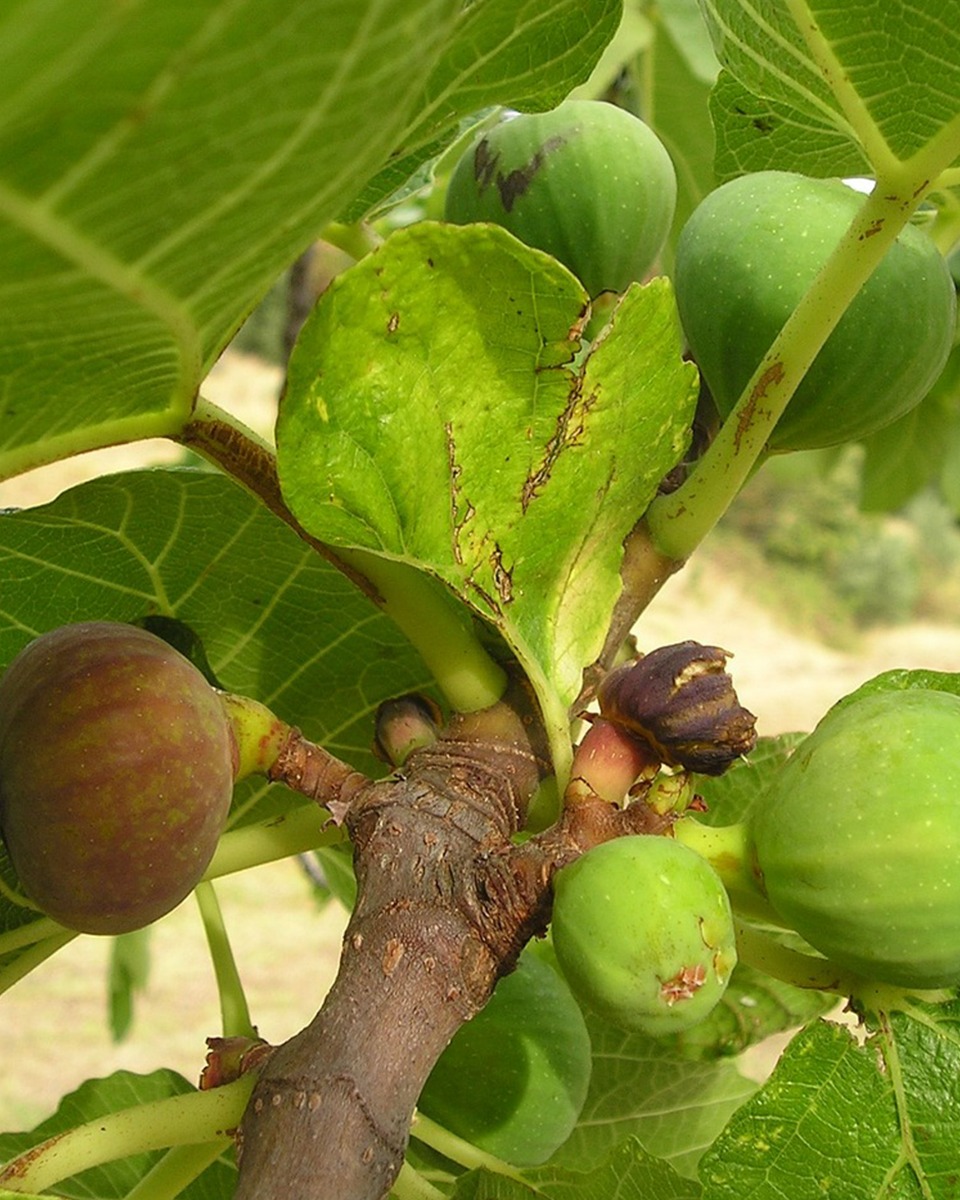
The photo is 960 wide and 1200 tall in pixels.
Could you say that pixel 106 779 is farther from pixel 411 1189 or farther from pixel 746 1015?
pixel 746 1015

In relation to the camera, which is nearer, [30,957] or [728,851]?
[728,851]

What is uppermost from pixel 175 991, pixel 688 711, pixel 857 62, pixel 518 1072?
pixel 857 62

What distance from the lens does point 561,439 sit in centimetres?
78

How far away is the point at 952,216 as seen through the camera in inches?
45.5

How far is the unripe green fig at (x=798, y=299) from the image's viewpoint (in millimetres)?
930

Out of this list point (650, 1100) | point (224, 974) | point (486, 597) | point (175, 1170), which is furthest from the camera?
point (650, 1100)

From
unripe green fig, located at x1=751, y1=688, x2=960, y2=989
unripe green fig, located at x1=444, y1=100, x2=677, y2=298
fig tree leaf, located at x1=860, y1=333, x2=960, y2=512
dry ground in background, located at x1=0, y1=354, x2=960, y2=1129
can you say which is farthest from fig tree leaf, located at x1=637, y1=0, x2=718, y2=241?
dry ground in background, located at x1=0, y1=354, x2=960, y2=1129

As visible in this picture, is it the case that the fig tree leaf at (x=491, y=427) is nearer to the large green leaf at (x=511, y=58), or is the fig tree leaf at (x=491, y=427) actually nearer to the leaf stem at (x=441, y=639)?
the leaf stem at (x=441, y=639)

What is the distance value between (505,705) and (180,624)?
1.00 ft

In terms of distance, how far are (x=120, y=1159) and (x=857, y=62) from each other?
0.93 metres

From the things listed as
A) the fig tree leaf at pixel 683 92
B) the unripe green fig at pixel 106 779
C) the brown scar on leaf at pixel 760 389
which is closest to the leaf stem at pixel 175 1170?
the unripe green fig at pixel 106 779

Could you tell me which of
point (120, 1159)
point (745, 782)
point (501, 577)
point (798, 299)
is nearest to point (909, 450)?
point (745, 782)

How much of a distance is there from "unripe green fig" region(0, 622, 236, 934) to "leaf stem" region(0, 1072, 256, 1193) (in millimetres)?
116

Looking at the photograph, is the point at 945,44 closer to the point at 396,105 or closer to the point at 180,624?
the point at 396,105
